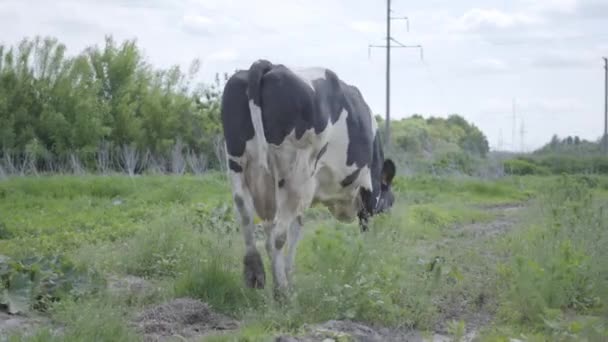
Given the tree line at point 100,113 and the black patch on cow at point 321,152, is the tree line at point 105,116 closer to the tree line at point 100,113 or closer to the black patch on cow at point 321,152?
the tree line at point 100,113

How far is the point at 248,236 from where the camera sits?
7445mm

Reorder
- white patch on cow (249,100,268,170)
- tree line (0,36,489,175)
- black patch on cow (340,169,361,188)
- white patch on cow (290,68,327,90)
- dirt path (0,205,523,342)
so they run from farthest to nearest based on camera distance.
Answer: tree line (0,36,489,175), black patch on cow (340,169,361,188), white patch on cow (290,68,327,90), white patch on cow (249,100,268,170), dirt path (0,205,523,342)

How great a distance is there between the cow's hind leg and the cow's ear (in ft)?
11.4

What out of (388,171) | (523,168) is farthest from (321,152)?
(523,168)

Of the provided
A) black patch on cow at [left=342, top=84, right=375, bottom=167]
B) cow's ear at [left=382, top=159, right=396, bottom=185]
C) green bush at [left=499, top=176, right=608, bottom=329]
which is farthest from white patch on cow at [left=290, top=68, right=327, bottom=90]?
cow's ear at [left=382, top=159, right=396, bottom=185]

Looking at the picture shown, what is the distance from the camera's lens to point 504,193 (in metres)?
25.1

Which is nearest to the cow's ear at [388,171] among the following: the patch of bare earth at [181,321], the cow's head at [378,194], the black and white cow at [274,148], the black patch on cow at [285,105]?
the cow's head at [378,194]

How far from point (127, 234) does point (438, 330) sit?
6.76 metres

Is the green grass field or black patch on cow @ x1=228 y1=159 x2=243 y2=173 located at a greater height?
black patch on cow @ x1=228 y1=159 x2=243 y2=173

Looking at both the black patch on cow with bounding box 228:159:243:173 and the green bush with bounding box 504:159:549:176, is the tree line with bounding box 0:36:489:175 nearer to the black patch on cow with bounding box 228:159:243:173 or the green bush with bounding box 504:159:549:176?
A: the green bush with bounding box 504:159:549:176

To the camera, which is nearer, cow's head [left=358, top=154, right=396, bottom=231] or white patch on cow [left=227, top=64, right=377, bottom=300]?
white patch on cow [left=227, top=64, right=377, bottom=300]

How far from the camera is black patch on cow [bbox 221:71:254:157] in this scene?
748cm

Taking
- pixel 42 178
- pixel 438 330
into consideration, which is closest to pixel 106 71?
pixel 42 178

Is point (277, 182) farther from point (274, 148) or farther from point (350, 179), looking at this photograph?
point (350, 179)
